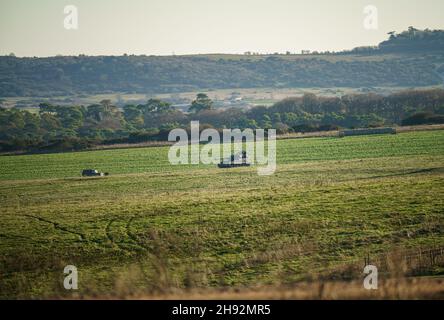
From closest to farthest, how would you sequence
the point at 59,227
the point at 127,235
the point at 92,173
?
the point at 127,235, the point at 59,227, the point at 92,173

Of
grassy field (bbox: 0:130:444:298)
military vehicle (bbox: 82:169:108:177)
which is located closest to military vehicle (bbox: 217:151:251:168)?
grassy field (bbox: 0:130:444:298)

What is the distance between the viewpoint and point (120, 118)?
146125 millimetres

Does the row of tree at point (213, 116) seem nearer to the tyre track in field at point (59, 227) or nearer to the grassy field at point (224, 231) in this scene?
the grassy field at point (224, 231)

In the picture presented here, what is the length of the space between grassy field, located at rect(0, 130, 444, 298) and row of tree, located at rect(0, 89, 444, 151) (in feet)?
217

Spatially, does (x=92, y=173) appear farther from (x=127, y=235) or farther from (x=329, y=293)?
(x=329, y=293)

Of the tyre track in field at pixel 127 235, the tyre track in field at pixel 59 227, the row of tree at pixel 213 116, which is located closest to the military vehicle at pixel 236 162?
the tyre track in field at pixel 59 227

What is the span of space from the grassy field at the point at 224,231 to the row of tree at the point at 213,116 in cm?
6606

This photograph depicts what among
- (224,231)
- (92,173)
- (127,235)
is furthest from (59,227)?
(92,173)

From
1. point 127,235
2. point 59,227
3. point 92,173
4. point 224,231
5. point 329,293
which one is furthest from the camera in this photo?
point 92,173

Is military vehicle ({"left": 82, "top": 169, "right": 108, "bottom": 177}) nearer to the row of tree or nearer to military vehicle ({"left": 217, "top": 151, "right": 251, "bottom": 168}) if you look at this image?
military vehicle ({"left": 217, "top": 151, "right": 251, "bottom": 168})

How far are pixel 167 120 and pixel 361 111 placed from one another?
39.3 metres

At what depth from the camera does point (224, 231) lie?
2705 centimetres

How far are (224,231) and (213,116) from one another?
114m

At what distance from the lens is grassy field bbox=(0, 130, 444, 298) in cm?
2150
